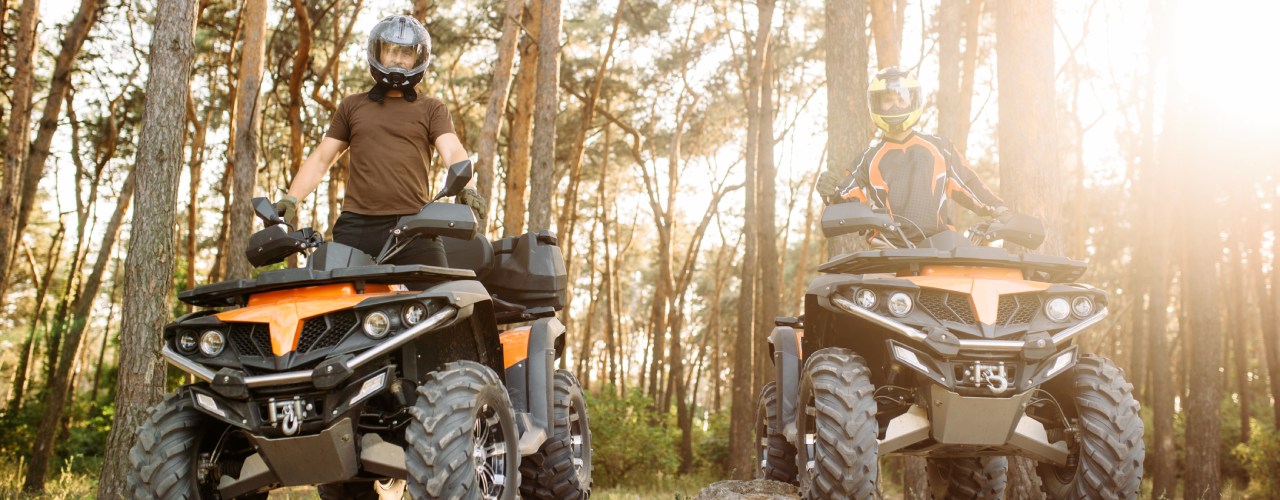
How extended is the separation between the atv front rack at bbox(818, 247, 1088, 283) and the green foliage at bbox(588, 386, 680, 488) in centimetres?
1794

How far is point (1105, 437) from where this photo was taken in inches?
192

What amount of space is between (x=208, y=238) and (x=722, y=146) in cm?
1663

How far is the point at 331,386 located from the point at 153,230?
516cm

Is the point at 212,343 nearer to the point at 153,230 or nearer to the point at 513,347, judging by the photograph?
the point at 513,347

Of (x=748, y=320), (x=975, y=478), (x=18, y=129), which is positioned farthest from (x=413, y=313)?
(x=748, y=320)

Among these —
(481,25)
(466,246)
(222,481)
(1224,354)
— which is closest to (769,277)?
(481,25)

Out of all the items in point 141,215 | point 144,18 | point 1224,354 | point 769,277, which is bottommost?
point 1224,354

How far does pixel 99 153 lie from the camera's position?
27656mm

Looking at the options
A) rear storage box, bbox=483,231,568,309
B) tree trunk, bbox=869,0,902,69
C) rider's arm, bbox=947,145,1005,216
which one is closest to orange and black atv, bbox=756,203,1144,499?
rider's arm, bbox=947,145,1005,216

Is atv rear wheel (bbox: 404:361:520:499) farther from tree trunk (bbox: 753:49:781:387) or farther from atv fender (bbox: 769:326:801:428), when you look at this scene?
tree trunk (bbox: 753:49:781:387)

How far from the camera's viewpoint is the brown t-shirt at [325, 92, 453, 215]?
Result: 562 cm

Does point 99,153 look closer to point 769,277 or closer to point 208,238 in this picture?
point 208,238

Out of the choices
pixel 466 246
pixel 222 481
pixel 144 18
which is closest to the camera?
pixel 222 481

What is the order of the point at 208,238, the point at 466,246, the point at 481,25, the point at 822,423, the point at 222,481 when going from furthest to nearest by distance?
the point at 208,238, the point at 481,25, the point at 466,246, the point at 822,423, the point at 222,481
